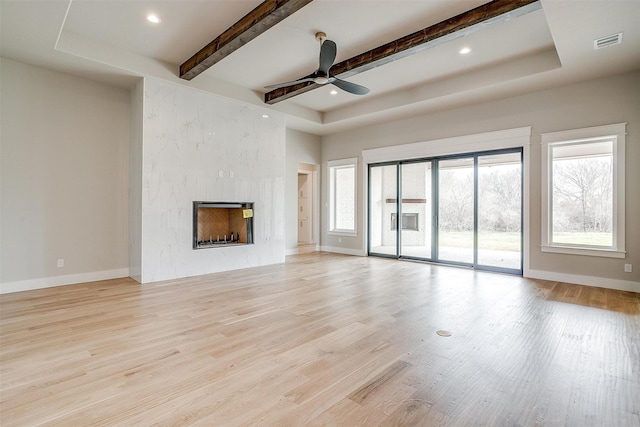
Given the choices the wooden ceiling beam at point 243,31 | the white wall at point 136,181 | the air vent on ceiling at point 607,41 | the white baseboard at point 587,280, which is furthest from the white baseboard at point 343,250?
the air vent on ceiling at point 607,41

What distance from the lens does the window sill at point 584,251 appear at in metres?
4.65

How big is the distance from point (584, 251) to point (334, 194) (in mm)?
5401

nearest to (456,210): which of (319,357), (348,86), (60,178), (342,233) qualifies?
(342,233)

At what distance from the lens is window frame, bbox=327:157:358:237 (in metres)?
8.05

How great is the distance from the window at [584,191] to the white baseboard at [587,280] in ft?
1.24

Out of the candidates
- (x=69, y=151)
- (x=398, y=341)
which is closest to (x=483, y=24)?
(x=398, y=341)

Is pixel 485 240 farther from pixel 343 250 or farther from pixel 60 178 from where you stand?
pixel 60 178

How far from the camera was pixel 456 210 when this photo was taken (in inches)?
252

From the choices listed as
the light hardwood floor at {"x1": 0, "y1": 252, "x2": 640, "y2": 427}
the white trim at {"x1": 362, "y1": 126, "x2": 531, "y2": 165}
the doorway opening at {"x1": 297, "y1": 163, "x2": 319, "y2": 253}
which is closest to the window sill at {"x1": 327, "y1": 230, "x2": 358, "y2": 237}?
the doorway opening at {"x1": 297, "y1": 163, "x2": 319, "y2": 253}

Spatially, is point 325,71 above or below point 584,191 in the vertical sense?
above

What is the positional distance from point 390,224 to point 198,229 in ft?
14.3

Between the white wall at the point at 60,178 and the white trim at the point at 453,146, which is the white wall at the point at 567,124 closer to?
the white trim at the point at 453,146

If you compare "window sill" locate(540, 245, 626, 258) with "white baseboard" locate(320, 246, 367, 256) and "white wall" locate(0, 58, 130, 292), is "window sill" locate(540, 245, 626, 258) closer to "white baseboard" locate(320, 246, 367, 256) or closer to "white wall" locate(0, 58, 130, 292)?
"white baseboard" locate(320, 246, 367, 256)

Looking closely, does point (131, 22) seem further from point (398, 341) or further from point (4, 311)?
point (398, 341)
